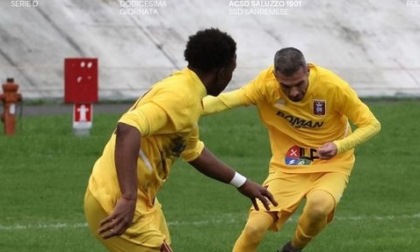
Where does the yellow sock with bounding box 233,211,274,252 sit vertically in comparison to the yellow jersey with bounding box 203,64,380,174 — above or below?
below

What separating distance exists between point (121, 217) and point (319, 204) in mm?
3431

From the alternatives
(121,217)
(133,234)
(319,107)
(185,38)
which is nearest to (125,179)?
(121,217)

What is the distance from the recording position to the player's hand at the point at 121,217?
21.5 ft

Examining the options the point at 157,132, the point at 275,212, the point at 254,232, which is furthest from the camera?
the point at 275,212

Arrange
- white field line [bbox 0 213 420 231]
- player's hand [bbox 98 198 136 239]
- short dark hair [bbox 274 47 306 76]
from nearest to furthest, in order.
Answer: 1. player's hand [bbox 98 198 136 239]
2. short dark hair [bbox 274 47 306 76]
3. white field line [bbox 0 213 420 231]

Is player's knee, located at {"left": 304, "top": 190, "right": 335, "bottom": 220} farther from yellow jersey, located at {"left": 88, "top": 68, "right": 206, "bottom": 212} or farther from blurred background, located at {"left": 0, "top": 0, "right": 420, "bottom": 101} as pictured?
blurred background, located at {"left": 0, "top": 0, "right": 420, "bottom": 101}

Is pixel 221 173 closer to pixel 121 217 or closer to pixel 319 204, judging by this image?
pixel 121 217

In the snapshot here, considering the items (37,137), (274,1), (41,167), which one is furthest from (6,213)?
(274,1)

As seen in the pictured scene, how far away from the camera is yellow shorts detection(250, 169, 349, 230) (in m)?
9.95

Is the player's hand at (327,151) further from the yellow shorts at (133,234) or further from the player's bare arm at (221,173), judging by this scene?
the yellow shorts at (133,234)

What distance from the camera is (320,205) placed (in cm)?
974

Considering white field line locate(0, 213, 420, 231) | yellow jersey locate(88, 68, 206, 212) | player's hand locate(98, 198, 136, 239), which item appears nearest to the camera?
player's hand locate(98, 198, 136, 239)

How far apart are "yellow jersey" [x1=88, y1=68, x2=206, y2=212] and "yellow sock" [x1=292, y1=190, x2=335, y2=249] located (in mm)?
2670

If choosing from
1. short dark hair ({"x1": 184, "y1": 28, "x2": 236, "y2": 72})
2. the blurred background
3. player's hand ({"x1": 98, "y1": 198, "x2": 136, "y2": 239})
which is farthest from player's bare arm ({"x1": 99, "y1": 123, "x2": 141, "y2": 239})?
the blurred background
